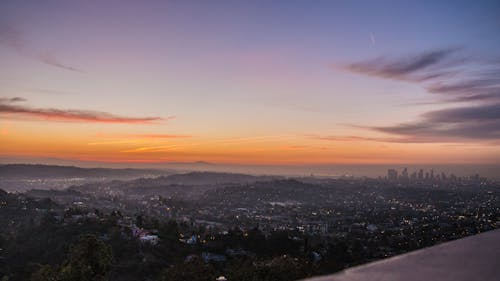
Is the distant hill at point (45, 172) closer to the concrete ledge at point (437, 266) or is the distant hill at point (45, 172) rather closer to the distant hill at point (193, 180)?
the distant hill at point (193, 180)

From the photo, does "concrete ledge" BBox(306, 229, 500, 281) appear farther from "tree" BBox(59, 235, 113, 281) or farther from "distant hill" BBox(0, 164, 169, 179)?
"distant hill" BBox(0, 164, 169, 179)

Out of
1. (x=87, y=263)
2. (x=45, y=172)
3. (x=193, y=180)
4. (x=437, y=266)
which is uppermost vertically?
(x=437, y=266)

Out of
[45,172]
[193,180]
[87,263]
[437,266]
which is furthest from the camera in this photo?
[45,172]

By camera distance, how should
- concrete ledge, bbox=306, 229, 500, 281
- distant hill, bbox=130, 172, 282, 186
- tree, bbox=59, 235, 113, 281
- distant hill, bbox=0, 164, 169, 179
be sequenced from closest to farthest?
1. concrete ledge, bbox=306, 229, 500, 281
2. tree, bbox=59, 235, 113, 281
3. distant hill, bbox=130, 172, 282, 186
4. distant hill, bbox=0, 164, 169, 179

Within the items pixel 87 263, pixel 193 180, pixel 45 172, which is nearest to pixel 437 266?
pixel 87 263

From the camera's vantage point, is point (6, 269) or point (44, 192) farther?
point (44, 192)

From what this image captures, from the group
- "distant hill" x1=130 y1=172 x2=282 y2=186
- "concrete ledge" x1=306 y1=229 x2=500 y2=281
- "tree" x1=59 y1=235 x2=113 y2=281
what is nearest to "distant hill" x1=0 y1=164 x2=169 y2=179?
"distant hill" x1=130 y1=172 x2=282 y2=186

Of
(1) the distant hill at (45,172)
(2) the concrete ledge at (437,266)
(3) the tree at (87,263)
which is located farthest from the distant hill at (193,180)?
(2) the concrete ledge at (437,266)

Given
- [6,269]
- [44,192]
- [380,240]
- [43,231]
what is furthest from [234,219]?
[44,192]

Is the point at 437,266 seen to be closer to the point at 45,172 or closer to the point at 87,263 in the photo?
the point at 87,263

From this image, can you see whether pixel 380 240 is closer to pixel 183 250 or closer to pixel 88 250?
pixel 183 250

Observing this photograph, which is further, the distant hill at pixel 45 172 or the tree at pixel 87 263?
the distant hill at pixel 45 172
